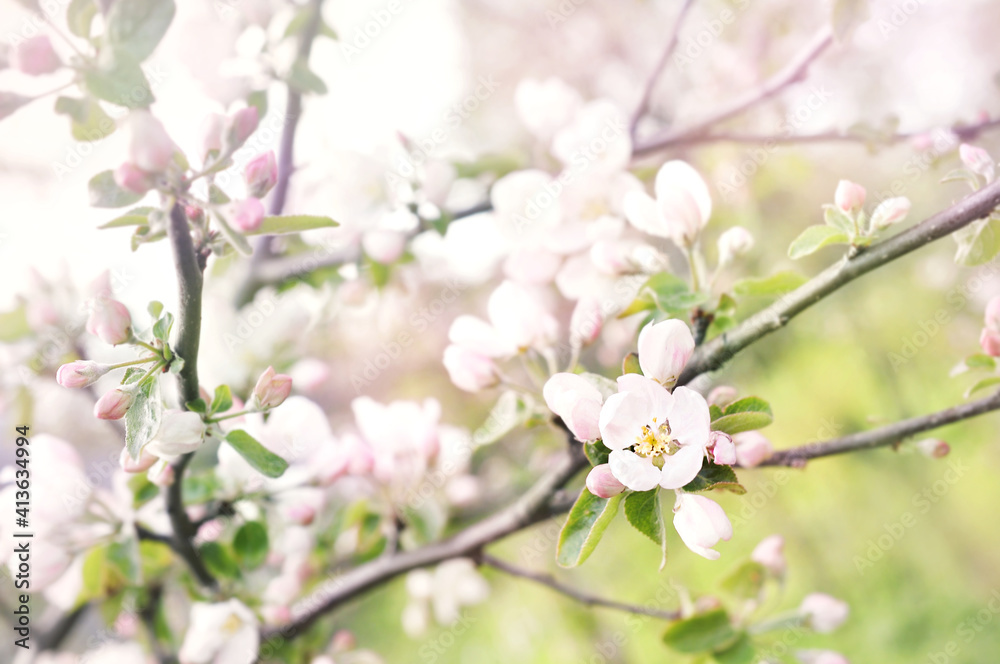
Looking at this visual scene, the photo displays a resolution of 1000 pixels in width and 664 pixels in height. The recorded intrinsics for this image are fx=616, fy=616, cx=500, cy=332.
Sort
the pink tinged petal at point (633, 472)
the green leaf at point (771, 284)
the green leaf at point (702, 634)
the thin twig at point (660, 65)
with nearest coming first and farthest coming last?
the pink tinged petal at point (633, 472) → the green leaf at point (771, 284) → the green leaf at point (702, 634) → the thin twig at point (660, 65)

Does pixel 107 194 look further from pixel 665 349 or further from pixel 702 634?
pixel 702 634

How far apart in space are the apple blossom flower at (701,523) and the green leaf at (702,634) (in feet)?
0.90

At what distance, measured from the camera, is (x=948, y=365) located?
153cm

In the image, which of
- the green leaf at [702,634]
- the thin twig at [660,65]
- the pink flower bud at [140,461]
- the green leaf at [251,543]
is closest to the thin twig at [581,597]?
the green leaf at [702,634]

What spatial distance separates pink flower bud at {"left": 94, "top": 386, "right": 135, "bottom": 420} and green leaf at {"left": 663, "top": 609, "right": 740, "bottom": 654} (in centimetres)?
48

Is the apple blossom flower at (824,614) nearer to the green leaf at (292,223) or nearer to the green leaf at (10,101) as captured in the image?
the green leaf at (292,223)

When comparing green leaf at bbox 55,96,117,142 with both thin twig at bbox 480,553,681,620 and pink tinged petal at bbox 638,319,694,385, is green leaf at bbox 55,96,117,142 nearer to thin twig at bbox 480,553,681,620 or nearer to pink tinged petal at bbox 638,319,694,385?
pink tinged petal at bbox 638,319,694,385

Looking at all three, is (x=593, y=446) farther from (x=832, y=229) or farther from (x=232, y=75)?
(x=232, y=75)

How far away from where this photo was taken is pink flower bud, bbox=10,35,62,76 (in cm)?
36

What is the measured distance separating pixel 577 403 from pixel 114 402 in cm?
25

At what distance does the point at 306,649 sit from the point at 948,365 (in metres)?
1.59

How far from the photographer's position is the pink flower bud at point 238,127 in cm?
34

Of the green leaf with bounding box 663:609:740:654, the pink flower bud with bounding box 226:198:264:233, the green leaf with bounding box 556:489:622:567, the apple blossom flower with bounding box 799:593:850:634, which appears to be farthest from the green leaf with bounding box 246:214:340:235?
the apple blossom flower with bounding box 799:593:850:634

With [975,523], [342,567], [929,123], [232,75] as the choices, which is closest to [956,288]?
[975,523]
